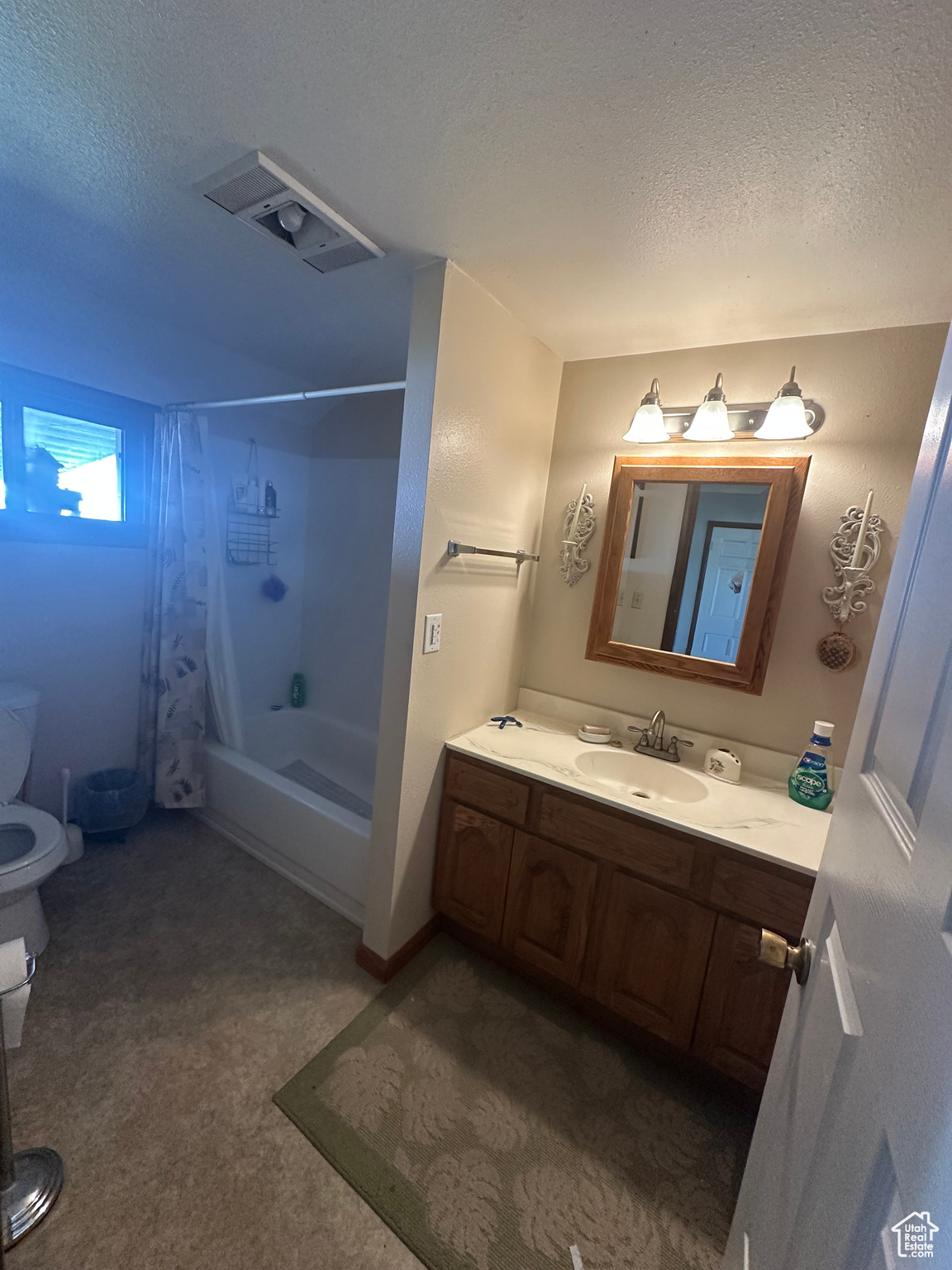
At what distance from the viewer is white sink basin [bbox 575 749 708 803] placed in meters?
1.65

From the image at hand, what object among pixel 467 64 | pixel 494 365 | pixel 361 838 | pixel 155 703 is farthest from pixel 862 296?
pixel 155 703

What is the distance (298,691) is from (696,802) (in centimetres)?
237

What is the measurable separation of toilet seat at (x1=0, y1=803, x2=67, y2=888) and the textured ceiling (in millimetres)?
1855

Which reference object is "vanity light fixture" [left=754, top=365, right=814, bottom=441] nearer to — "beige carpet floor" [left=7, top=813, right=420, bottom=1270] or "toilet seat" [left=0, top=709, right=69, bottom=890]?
"beige carpet floor" [left=7, top=813, right=420, bottom=1270]

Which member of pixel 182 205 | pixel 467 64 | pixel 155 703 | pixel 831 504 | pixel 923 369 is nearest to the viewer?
pixel 467 64

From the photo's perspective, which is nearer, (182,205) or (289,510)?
(182,205)

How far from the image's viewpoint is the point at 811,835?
Result: 4.37 ft

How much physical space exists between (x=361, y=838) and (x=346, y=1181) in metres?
0.87

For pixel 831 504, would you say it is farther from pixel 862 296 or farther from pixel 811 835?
pixel 811 835

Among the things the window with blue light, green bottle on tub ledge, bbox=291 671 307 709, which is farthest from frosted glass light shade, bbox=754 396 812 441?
green bottle on tub ledge, bbox=291 671 307 709

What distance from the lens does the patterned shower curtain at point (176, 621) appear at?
→ 2254 millimetres

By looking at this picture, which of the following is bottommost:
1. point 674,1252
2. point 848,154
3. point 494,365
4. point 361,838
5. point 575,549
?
point 674,1252

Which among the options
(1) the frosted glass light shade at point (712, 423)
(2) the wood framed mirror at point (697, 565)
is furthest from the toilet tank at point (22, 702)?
(1) the frosted glass light shade at point (712, 423)

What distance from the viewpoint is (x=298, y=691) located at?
308cm
